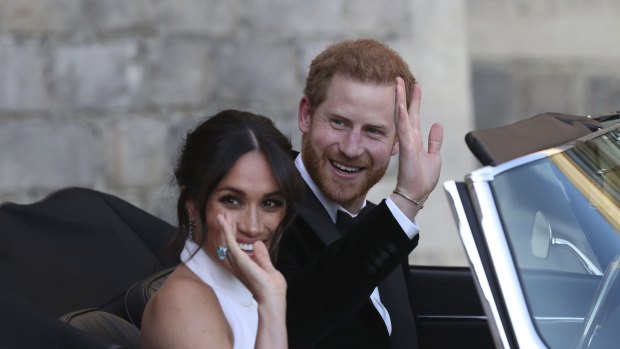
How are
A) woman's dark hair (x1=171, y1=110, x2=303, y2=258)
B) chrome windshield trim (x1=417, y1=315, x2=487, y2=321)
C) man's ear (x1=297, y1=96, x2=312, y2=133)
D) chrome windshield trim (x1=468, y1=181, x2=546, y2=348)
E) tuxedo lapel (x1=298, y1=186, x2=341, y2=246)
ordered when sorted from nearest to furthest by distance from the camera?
1. chrome windshield trim (x1=468, y1=181, x2=546, y2=348)
2. woman's dark hair (x1=171, y1=110, x2=303, y2=258)
3. tuxedo lapel (x1=298, y1=186, x2=341, y2=246)
4. man's ear (x1=297, y1=96, x2=312, y2=133)
5. chrome windshield trim (x1=417, y1=315, x2=487, y2=321)

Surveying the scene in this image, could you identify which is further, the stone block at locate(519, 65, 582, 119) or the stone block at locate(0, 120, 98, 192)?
the stone block at locate(519, 65, 582, 119)

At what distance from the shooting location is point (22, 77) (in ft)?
20.2

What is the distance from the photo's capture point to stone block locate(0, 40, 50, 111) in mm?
6133

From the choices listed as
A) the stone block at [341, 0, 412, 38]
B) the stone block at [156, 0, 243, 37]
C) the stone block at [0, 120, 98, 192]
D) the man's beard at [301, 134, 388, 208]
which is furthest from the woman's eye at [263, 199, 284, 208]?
the stone block at [341, 0, 412, 38]

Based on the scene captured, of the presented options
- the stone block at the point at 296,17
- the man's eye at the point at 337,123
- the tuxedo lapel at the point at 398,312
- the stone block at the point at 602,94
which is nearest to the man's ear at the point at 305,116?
the man's eye at the point at 337,123

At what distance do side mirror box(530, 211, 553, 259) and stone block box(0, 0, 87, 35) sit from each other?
378 centimetres

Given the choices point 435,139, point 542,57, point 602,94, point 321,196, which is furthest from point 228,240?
point 602,94

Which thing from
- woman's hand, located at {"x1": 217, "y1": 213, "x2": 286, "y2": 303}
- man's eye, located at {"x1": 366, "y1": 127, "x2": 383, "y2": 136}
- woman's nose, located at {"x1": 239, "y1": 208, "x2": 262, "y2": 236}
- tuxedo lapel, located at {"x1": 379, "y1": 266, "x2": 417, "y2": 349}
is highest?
man's eye, located at {"x1": 366, "y1": 127, "x2": 383, "y2": 136}

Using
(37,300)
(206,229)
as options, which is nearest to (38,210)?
(37,300)

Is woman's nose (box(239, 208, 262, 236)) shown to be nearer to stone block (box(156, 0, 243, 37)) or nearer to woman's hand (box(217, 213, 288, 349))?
woman's hand (box(217, 213, 288, 349))

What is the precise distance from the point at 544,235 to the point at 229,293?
2.50 feet

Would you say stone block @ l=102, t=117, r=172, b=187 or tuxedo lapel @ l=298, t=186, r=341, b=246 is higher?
tuxedo lapel @ l=298, t=186, r=341, b=246

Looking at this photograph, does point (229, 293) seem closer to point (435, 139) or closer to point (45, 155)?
point (435, 139)

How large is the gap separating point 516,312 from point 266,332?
553 mm
